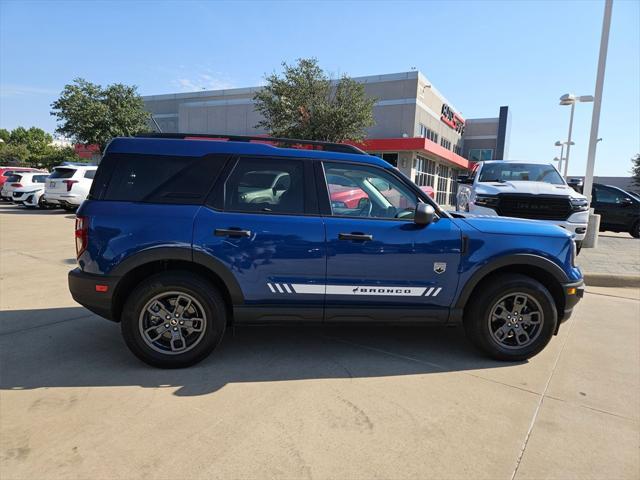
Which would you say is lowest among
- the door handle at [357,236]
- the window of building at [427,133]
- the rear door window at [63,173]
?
the door handle at [357,236]

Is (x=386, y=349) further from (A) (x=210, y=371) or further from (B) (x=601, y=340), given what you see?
(B) (x=601, y=340)

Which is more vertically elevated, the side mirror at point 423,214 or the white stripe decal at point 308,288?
the side mirror at point 423,214

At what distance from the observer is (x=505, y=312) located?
3.86 m

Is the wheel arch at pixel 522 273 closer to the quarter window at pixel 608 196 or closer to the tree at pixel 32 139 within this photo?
the quarter window at pixel 608 196

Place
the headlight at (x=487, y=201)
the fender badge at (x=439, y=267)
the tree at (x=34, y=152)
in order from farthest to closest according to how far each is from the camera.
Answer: the tree at (x=34, y=152) < the headlight at (x=487, y=201) < the fender badge at (x=439, y=267)

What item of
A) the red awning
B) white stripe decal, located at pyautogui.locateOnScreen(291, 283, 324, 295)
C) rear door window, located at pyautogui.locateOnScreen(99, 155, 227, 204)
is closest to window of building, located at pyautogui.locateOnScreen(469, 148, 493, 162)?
the red awning

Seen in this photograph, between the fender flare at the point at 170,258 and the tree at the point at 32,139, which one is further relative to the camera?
the tree at the point at 32,139

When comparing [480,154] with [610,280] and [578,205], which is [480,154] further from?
[610,280]

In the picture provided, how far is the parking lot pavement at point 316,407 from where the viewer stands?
2416 mm

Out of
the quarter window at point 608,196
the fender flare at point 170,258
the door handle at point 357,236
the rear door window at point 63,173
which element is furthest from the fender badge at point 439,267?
the rear door window at point 63,173

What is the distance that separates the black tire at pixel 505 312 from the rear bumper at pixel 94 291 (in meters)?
3.08

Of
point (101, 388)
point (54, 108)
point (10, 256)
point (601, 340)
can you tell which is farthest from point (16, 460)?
point (54, 108)

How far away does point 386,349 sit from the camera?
409 cm

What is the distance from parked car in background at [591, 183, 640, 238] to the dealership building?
1260cm
